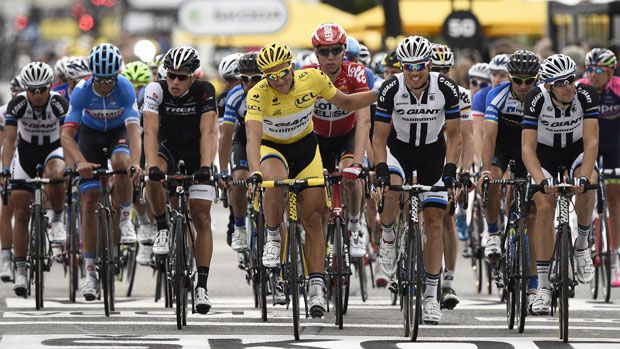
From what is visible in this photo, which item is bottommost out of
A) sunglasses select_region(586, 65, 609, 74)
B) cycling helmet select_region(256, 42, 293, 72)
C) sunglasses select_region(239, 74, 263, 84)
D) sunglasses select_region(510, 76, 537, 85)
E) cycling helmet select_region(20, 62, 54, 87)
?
sunglasses select_region(510, 76, 537, 85)

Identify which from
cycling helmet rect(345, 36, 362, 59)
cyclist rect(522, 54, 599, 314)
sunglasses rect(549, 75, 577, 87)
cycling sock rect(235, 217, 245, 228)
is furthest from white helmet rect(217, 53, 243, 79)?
sunglasses rect(549, 75, 577, 87)

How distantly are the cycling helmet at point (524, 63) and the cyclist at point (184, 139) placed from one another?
233 centimetres

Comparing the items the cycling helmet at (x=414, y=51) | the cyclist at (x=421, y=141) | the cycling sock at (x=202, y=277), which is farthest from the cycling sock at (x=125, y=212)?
the cycling helmet at (x=414, y=51)

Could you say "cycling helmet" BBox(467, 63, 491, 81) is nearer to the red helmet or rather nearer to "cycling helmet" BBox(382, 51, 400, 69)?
"cycling helmet" BBox(382, 51, 400, 69)

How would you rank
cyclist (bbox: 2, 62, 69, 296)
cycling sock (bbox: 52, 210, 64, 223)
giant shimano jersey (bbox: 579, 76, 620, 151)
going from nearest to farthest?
cyclist (bbox: 2, 62, 69, 296), cycling sock (bbox: 52, 210, 64, 223), giant shimano jersey (bbox: 579, 76, 620, 151)

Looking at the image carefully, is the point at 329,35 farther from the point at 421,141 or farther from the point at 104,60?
the point at 104,60

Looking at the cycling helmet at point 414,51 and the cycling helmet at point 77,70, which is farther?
the cycling helmet at point 77,70

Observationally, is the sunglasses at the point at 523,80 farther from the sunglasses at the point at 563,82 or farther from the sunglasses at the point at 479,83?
the sunglasses at the point at 479,83

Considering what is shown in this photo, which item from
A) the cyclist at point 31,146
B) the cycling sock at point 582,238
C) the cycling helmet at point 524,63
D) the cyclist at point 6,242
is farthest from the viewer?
the cyclist at point 6,242

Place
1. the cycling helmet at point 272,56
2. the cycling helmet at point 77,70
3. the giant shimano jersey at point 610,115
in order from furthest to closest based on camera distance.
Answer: the cycling helmet at point 77,70 → the giant shimano jersey at point 610,115 → the cycling helmet at point 272,56

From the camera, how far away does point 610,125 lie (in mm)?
18266

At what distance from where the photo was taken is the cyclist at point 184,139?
1487cm

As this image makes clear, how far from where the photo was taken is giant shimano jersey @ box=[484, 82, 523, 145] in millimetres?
15820

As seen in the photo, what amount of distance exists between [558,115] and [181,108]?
288cm
